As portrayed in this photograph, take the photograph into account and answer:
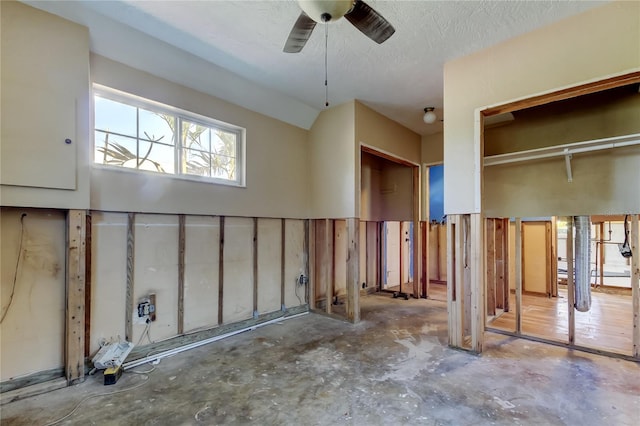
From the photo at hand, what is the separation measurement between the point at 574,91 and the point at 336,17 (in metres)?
2.34

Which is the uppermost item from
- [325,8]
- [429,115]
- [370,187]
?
→ [429,115]

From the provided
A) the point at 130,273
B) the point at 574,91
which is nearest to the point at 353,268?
the point at 130,273

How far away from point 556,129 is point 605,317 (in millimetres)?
2827

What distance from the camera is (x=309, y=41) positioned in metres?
2.90

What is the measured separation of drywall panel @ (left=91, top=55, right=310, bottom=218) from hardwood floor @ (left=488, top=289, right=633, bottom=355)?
11.5 ft

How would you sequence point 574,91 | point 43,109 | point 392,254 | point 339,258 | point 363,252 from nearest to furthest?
point 43,109
point 574,91
point 339,258
point 363,252
point 392,254

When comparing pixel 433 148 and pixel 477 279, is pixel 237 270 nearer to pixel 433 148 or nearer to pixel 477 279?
pixel 477 279

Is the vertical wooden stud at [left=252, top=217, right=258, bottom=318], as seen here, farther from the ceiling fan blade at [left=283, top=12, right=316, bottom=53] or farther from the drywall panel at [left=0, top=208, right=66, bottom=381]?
the ceiling fan blade at [left=283, top=12, right=316, bottom=53]

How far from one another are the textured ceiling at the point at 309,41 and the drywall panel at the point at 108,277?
167cm

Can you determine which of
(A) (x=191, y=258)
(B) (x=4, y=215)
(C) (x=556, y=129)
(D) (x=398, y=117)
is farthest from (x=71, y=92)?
(C) (x=556, y=129)

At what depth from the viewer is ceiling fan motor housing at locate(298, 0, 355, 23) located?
1.82m

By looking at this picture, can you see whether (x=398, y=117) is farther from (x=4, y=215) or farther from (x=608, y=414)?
(x=4, y=215)

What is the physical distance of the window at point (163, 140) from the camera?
2.91m

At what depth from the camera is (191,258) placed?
3.45 metres
